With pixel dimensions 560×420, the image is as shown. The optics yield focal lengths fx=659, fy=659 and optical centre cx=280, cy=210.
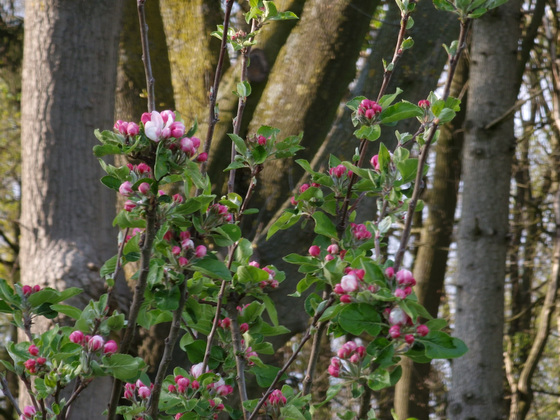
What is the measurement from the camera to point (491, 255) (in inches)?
154

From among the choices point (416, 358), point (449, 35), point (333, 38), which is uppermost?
point (449, 35)

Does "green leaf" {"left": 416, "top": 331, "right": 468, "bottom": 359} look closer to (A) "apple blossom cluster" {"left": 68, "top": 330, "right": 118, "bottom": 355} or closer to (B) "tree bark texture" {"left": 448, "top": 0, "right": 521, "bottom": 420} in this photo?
(A) "apple blossom cluster" {"left": 68, "top": 330, "right": 118, "bottom": 355}

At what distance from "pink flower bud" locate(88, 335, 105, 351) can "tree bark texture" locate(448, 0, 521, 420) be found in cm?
299

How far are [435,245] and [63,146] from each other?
4.59 m

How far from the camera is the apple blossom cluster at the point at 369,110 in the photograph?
1271 millimetres

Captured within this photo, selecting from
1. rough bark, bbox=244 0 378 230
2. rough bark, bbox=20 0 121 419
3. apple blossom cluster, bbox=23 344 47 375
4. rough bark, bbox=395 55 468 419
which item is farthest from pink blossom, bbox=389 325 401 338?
rough bark, bbox=395 55 468 419

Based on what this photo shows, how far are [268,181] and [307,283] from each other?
5.14 feet

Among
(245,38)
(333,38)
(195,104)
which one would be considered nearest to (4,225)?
(195,104)

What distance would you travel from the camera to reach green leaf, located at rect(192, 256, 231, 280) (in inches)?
45.9

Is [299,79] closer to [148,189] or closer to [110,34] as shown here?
[110,34]

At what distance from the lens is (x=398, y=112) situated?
128 cm

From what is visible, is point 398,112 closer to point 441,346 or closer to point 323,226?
point 323,226

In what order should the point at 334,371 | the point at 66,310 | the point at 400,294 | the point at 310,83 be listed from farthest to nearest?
the point at 310,83 < the point at 66,310 < the point at 334,371 < the point at 400,294

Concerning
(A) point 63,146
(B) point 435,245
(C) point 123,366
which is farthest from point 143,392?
(B) point 435,245
